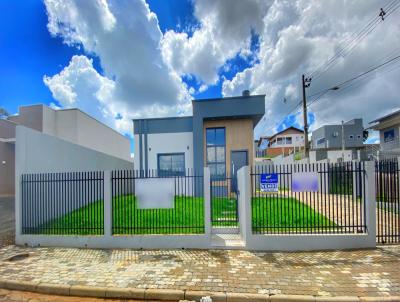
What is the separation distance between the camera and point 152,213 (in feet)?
22.8

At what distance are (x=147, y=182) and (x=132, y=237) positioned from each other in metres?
1.54

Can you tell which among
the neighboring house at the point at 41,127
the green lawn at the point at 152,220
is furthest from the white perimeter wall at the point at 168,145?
the neighboring house at the point at 41,127

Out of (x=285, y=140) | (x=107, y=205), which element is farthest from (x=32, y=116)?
(x=285, y=140)

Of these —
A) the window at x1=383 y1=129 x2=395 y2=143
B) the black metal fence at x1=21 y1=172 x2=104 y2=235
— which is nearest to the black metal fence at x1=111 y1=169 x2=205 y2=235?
the black metal fence at x1=21 y1=172 x2=104 y2=235

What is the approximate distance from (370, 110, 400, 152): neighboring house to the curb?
2208 cm

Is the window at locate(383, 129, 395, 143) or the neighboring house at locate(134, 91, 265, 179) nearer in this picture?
the neighboring house at locate(134, 91, 265, 179)

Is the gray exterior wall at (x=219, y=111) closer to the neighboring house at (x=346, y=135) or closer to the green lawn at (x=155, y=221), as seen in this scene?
the green lawn at (x=155, y=221)

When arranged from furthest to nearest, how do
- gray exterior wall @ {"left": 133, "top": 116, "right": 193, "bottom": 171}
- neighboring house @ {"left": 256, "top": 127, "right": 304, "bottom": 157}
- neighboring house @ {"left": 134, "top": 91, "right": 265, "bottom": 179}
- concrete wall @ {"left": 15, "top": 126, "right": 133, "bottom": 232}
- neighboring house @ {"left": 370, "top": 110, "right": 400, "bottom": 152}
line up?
neighboring house @ {"left": 256, "top": 127, "right": 304, "bottom": 157}
neighboring house @ {"left": 370, "top": 110, "right": 400, "bottom": 152}
gray exterior wall @ {"left": 133, "top": 116, "right": 193, "bottom": 171}
neighboring house @ {"left": 134, "top": 91, "right": 265, "bottom": 179}
concrete wall @ {"left": 15, "top": 126, "right": 133, "bottom": 232}

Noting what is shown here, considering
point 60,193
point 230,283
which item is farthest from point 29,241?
point 230,283

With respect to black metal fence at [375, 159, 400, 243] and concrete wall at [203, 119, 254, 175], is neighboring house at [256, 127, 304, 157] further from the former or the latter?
black metal fence at [375, 159, 400, 243]

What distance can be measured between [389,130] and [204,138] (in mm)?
20339

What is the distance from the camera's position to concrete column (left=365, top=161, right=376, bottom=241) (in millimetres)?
5802

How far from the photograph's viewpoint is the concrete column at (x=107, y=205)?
20.8ft

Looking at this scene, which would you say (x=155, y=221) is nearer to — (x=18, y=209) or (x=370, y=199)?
(x=18, y=209)
